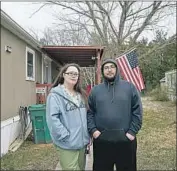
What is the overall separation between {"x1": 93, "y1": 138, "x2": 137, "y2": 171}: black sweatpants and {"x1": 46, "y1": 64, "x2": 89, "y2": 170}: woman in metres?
0.26

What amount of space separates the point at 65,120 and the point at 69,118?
0.04m

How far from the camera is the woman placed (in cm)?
310

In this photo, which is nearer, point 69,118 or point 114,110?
point 69,118

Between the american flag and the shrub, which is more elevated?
the american flag

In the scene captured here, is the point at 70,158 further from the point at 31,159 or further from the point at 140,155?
the point at 140,155

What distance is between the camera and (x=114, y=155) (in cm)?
356

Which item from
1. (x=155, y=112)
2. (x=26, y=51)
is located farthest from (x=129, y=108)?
(x=155, y=112)

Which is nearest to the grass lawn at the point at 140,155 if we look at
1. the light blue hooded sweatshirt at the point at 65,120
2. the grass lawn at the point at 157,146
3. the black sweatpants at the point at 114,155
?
the grass lawn at the point at 157,146

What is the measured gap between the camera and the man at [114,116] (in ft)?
11.2

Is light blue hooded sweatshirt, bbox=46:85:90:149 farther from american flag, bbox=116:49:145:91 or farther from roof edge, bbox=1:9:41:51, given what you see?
american flag, bbox=116:49:145:91

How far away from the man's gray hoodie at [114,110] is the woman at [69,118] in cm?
17

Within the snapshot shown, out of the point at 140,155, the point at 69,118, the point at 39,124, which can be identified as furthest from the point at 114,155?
the point at 39,124

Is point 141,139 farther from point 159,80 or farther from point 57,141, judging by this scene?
point 159,80

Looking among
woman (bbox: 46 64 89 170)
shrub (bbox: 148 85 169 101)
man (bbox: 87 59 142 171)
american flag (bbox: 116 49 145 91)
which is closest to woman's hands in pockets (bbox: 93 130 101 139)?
man (bbox: 87 59 142 171)
